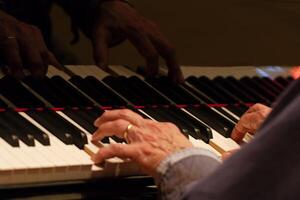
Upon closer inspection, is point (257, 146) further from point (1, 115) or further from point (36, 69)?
point (36, 69)

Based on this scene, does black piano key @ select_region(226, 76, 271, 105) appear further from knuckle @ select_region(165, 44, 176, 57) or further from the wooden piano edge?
the wooden piano edge

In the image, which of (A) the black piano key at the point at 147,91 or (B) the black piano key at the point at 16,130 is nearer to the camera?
(B) the black piano key at the point at 16,130

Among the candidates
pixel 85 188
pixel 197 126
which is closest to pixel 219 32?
pixel 197 126

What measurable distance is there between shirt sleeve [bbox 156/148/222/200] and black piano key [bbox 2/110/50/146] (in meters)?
0.22

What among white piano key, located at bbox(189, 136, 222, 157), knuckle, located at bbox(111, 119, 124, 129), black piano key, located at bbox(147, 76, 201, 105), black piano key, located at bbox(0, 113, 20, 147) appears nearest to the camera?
black piano key, located at bbox(0, 113, 20, 147)

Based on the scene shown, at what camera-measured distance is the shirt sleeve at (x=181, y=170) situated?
47.5 inches

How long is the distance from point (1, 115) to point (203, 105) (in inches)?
20.6

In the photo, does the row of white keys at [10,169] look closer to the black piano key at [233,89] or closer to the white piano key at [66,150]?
the white piano key at [66,150]

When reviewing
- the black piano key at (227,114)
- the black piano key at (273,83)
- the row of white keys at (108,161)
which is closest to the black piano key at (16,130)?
the row of white keys at (108,161)

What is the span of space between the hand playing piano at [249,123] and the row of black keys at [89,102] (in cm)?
2

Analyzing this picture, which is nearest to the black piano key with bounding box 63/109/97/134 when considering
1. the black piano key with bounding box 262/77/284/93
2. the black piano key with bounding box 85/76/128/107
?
the black piano key with bounding box 85/76/128/107

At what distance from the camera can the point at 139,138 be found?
1.36 meters

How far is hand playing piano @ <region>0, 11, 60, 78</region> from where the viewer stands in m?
1.49

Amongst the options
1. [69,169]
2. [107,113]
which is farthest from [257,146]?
[107,113]
